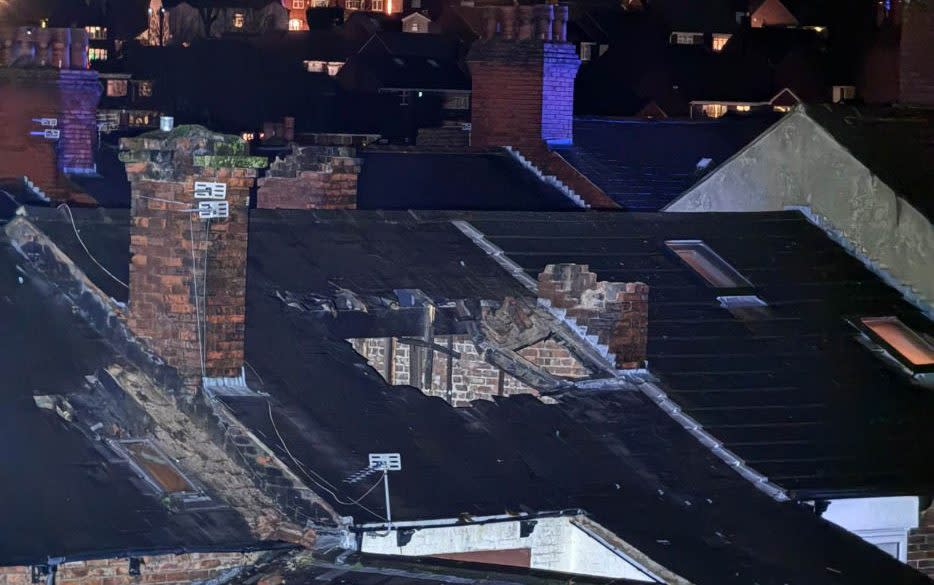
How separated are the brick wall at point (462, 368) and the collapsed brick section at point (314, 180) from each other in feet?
13.8

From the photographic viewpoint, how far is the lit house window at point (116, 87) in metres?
97.3

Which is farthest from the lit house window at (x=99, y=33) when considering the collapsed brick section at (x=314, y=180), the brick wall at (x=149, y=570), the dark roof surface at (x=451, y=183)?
the brick wall at (x=149, y=570)

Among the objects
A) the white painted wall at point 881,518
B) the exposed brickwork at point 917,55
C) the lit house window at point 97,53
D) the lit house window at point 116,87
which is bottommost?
the lit house window at point 116,87

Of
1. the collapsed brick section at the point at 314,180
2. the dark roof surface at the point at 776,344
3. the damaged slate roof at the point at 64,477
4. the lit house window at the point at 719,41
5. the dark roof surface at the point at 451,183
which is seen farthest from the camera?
the lit house window at the point at 719,41

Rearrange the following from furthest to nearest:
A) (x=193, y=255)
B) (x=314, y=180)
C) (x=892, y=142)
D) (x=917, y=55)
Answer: (x=917, y=55), (x=892, y=142), (x=314, y=180), (x=193, y=255)

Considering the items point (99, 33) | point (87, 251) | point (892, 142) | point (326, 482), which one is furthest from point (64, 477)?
point (99, 33)

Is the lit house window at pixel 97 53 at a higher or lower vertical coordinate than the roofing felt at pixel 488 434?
lower

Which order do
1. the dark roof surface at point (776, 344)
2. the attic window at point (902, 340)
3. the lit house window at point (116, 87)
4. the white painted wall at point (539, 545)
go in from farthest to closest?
the lit house window at point (116, 87), the attic window at point (902, 340), the dark roof surface at point (776, 344), the white painted wall at point (539, 545)

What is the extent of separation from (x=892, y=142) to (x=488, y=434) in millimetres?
9535

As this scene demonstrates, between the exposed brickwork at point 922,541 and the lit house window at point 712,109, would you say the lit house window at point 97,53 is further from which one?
the exposed brickwork at point 922,541

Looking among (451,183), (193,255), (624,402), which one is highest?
(193,255)

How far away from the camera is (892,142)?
26547 millimetres

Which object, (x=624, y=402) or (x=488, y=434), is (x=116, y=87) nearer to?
(x=624, y=402)

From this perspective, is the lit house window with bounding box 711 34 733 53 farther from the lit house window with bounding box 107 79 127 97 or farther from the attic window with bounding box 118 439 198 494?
the attic window with bounding box 118 439 198 494
